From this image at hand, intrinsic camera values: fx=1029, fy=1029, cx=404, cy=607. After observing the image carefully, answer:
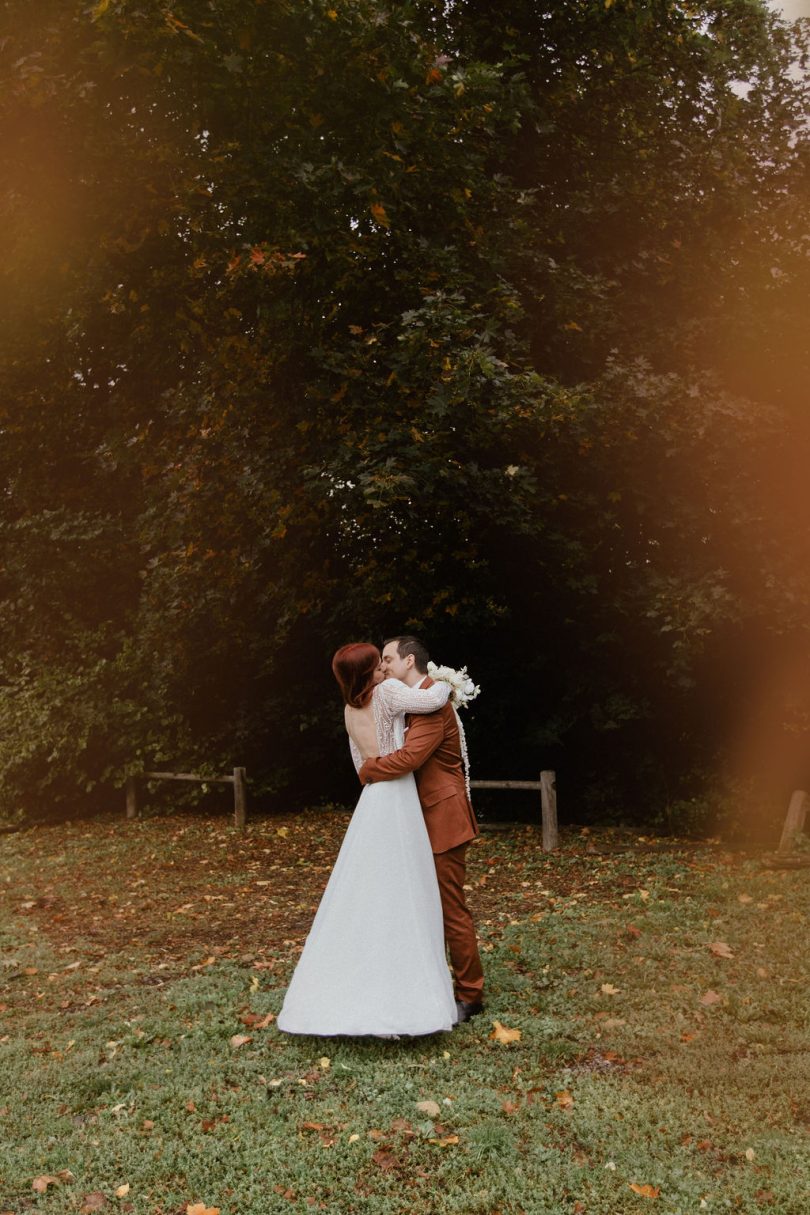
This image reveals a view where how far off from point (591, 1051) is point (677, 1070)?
0.51 metres

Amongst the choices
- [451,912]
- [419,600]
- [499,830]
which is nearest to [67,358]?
[419,600]

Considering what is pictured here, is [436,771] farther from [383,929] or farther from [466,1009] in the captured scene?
[466,1009]

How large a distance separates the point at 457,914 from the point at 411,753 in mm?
995

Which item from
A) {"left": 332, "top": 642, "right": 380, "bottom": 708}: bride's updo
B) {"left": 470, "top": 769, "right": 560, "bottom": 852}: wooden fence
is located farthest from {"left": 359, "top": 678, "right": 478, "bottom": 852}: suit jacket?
{"left": 470, "top": 769, "right": 560, "bottom": 852}: wooden fence

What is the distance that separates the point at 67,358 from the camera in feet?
47.5

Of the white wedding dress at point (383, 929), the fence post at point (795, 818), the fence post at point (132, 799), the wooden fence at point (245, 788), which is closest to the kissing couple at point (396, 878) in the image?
the white wedding dress at point (383, 929)

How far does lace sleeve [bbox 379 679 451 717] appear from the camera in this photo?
226 inches

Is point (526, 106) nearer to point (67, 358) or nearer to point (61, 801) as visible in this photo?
point (67, 358)

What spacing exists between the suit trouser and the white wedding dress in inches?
3.0

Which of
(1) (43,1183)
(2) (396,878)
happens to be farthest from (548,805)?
(1) (43,1183)

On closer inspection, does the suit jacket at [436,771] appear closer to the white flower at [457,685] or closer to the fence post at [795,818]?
the white flower at [457,685]

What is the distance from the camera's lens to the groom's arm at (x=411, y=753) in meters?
5.70

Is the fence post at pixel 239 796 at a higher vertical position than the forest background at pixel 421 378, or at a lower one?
lower

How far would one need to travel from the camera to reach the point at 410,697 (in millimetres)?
5750
